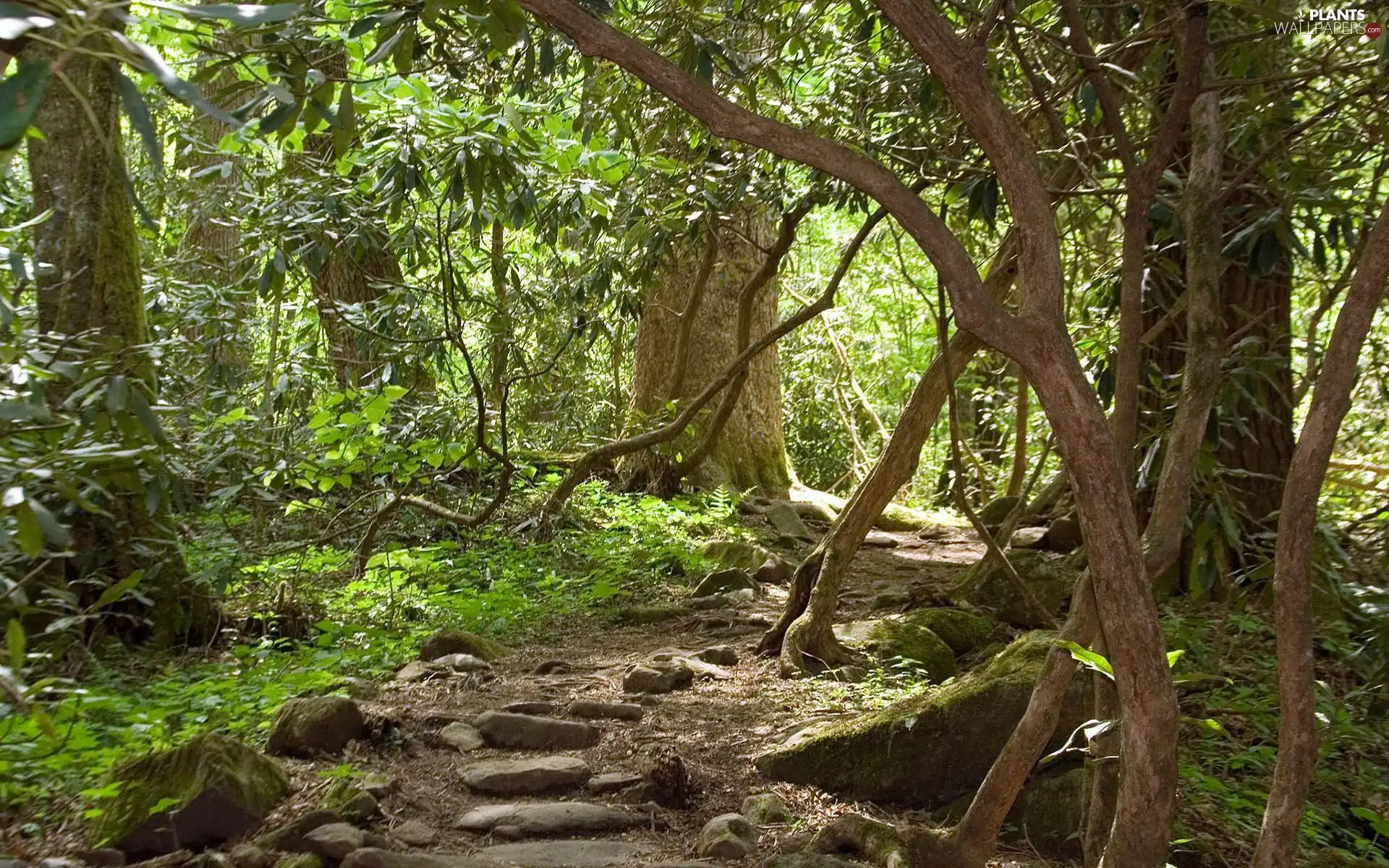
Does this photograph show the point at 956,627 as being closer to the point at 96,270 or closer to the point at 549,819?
the point at 549,819

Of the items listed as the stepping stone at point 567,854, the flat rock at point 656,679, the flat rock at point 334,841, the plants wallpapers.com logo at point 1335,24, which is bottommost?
the stepping stone at point 567,854

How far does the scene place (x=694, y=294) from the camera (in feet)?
22.9

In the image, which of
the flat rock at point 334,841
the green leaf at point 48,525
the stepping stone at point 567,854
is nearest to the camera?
the green leaf at point 48,525

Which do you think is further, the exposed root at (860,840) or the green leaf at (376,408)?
the green leaf at (376,408)

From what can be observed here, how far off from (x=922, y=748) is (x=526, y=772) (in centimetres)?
149

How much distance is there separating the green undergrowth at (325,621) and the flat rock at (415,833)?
880 mm

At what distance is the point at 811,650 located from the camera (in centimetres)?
554

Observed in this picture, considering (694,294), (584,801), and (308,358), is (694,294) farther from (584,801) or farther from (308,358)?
(584,801)

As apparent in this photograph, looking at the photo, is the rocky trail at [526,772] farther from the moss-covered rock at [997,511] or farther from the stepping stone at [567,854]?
the moss-covered rock at [997,511]

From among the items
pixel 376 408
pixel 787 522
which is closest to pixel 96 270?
pixel 376 408

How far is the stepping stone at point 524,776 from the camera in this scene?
13.4 ft

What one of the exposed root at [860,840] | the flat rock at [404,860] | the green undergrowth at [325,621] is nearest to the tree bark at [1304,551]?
the exposed root at [860,840]

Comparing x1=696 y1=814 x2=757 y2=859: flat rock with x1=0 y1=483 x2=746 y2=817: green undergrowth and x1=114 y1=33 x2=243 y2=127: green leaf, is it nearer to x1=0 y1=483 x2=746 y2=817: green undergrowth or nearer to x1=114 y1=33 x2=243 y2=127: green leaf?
x1=0 y1=483 x2=746 y2=817: green undergrowth

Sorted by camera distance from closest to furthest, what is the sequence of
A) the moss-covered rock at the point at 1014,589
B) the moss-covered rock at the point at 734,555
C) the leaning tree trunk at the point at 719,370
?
the moss-covered rock at the point at 1014,589
the moss-covered rock at the point at 734,555
the leaning tree trunk at the point at 719,370
